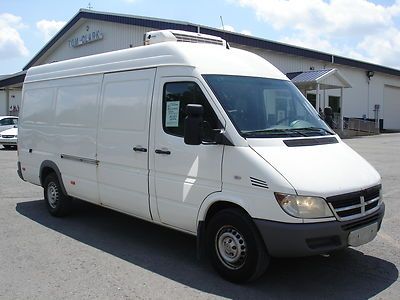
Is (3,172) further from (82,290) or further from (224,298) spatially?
(224,298)

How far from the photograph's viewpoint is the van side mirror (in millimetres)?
4816

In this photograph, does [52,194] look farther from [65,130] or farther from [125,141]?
[125,141]

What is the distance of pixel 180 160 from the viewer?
5395 millimetres

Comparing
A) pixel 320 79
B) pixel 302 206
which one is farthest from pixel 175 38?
pixel 320 79

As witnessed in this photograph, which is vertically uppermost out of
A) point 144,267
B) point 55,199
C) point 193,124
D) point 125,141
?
point 193,124

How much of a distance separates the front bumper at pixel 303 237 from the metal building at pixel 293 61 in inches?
883

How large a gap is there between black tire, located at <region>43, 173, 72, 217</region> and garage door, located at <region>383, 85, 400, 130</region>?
43.9 metres

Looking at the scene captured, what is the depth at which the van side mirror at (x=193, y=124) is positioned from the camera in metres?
4.82

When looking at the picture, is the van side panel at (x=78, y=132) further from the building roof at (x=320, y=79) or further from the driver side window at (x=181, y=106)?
the building roof at (x=320, y=79)

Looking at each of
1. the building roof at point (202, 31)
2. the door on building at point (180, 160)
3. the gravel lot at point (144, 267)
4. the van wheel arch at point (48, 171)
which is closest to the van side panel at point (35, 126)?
the van wheel arch at point (48, 171)

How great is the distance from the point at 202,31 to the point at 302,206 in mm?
23311

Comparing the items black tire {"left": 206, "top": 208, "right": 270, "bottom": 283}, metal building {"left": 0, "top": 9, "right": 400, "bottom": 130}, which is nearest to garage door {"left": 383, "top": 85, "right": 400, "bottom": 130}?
metal building {"left": 0, "top": 9, "right": 400, "bottom": 130}

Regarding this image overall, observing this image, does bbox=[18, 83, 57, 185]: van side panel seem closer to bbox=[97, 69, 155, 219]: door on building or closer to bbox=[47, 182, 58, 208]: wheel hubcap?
bbox=[47, 182, 58, 208]: wheel hubcap

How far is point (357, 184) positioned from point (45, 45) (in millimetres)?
37688
